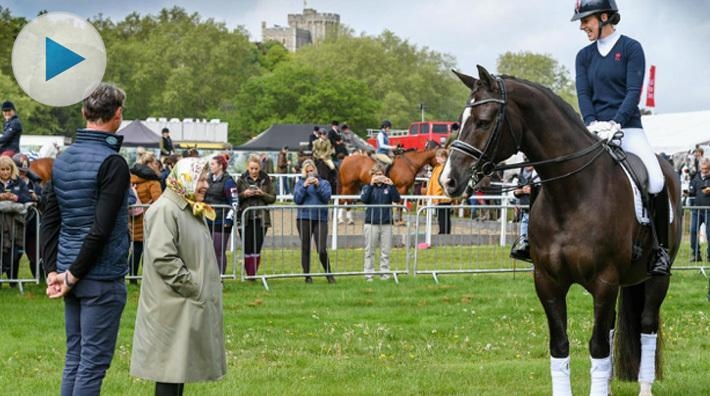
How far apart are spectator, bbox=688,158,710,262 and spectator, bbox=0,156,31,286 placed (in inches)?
444

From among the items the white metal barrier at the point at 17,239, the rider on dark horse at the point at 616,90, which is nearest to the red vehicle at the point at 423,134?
the white metal barrier at the point at 17,239

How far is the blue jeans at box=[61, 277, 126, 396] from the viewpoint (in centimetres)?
713

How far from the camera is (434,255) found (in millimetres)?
19469

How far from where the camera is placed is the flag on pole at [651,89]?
58.9 meters


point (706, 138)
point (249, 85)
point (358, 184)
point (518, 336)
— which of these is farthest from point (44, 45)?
point (249, 85)

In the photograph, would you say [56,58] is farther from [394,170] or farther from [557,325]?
[394,170]

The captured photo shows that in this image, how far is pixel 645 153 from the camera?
9.36 metres

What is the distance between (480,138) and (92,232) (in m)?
2.90

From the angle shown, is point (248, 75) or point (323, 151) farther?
point (248, 75)

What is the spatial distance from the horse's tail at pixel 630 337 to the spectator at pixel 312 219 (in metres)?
8.41

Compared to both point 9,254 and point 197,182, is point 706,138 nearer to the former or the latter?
point 9,254

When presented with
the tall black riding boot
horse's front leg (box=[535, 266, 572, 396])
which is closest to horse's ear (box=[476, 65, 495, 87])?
horse's front leg (box=[535, 266, 572, 396])

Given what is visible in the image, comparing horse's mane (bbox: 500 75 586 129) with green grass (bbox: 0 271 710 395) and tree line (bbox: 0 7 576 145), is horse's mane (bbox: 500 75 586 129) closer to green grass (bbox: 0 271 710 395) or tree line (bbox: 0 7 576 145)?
green grass (bbox: 0 271 710 395)

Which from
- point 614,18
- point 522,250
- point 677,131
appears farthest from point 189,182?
point 677,131
